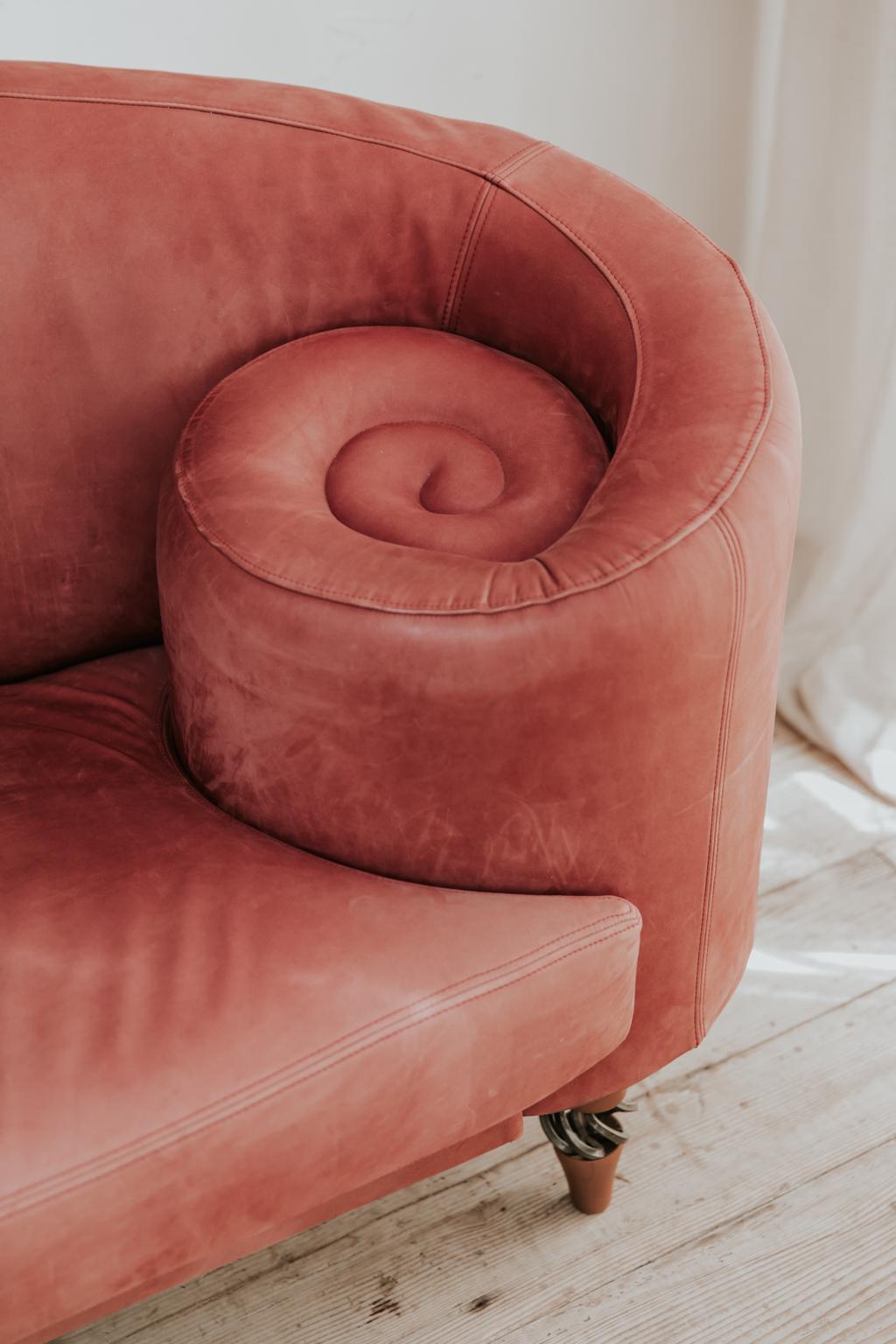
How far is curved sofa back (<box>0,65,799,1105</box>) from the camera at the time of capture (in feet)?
2.83

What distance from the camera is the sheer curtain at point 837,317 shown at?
5.24ft

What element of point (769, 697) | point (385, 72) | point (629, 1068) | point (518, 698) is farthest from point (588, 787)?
point (385, 72)

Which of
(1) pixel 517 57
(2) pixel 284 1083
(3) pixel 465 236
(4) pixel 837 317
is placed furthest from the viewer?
(4) pixel 837 317

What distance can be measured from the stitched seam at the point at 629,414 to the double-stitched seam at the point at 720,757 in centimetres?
3

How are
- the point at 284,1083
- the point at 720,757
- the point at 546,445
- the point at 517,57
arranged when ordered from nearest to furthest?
the point at 284,1083 → the point at 720,757 → the point at 546,445 → the point at 517,57

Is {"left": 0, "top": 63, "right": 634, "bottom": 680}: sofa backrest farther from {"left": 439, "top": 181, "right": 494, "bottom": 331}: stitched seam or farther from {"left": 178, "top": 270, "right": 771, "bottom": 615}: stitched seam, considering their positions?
{"left": 178, "top": 270, "right": 771, "bottom": 615}: stitched seam

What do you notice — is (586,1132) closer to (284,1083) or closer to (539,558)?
(284,1083)

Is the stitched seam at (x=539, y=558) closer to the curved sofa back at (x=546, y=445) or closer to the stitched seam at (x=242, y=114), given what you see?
the curved sofa back at (x=546, y=445)

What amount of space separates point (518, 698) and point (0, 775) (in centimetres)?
45

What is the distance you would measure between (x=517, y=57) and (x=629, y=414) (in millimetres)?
844

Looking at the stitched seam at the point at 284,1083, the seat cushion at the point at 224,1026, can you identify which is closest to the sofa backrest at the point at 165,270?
the seat cushion at the point at 224,1026

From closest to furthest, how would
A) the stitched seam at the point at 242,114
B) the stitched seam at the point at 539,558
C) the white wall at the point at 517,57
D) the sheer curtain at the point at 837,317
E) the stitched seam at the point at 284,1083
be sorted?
1. the stitched seam at the point at 284,1083
2. the stitched seam at the point at 539,558
3. the stitched seam at the point at 242,114
4. the white wall at the point at 517,57
5. the sheer curtain at the point at 837,317

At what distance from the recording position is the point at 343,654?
86cm

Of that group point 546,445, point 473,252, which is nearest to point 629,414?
point 546,445
